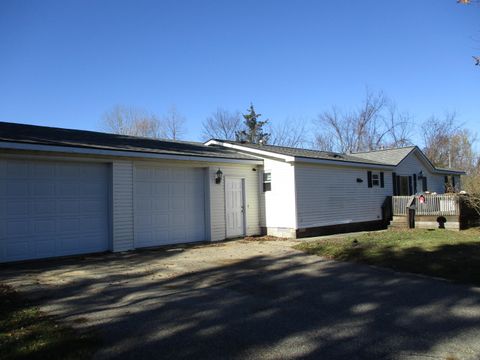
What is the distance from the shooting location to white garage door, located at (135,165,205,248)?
1157 centimetres

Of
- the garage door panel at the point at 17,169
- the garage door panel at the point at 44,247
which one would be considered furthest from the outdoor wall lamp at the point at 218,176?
the garage door panel at the point at 17,169

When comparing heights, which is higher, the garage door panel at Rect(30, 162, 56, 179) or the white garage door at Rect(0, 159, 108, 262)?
the garage door panel at Rect(30, 162, 56, 179)

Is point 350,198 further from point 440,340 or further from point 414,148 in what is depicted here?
point 440,340

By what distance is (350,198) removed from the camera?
16.6m

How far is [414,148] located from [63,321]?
20754mm

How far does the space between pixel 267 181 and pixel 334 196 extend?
290cm

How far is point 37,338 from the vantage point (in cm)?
441

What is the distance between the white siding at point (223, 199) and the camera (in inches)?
520

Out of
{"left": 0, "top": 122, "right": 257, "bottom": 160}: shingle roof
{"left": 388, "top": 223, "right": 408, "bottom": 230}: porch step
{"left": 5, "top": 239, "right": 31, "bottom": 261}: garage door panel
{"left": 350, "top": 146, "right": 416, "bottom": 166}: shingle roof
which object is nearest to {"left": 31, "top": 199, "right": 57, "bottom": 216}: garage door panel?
{"left": 5, "top": 239, "right": 31, "bottom": 261}: garage door panel

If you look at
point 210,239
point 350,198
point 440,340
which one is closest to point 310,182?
point 350,198

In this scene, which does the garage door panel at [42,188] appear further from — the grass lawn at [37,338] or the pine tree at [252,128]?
A: the pine tree at [252,128]

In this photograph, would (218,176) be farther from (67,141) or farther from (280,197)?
(67,141)

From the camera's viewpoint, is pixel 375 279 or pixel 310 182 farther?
pixel 310 182

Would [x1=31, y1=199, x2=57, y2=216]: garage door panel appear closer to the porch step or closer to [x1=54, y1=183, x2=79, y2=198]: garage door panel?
[x1=54, y1=183, x2=79, y2=198]: garage door panel
